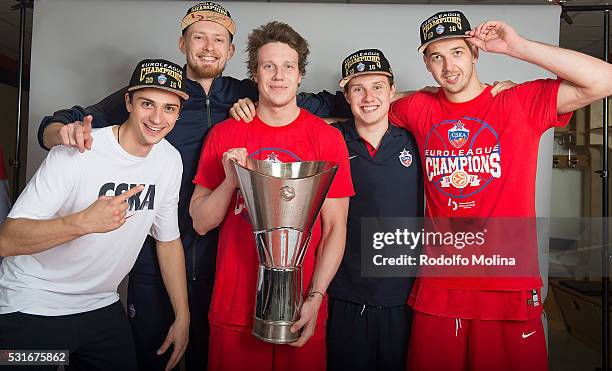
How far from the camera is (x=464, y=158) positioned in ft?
4.28

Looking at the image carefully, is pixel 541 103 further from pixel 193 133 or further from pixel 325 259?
pixel 193 133

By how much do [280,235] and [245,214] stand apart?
0.78ft

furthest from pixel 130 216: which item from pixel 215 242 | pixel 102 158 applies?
pixel 215 242

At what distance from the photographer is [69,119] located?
4.46ft

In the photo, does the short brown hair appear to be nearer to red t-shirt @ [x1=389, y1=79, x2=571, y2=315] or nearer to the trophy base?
red t-shirt @ [x1=389, y1=79, x2=571, y2=315]

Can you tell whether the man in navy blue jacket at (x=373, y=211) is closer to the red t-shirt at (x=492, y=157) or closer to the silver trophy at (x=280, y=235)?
the red t-shirt at (x=492, y=157)

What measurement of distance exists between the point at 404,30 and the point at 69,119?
1074mm

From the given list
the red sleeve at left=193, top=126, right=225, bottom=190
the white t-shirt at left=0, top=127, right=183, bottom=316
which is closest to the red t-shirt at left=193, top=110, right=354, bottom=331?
the red sleeve at left=193, top=126, right=225, bottom=190

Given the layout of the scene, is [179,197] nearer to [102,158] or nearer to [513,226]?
[102,158]

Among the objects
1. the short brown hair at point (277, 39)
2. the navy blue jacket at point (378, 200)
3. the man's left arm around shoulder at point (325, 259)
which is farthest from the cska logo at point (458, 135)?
the short brown hair at point (277, 39)

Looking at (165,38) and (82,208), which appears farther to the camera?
(165,38)

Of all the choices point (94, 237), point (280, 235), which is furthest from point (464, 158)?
point (94, 237)

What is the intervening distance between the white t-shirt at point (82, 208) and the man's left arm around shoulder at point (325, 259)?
1.40 feet

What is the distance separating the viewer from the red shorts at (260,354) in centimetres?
122
